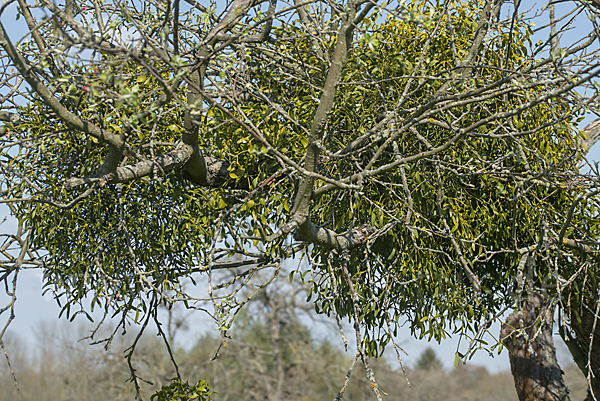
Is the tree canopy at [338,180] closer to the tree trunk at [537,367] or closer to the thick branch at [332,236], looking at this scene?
the thick branch at [332,236]

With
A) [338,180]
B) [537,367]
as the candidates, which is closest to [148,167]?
[338,180]

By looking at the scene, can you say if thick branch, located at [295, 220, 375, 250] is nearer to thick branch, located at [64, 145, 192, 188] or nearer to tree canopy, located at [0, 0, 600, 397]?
tree canopy, located at [0, 0, 600, 397]

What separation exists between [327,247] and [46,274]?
1.33 metres

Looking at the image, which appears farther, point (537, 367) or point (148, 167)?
point (537, 367)

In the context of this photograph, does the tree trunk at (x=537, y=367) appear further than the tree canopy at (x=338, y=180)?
Yes

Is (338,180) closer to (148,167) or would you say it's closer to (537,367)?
(148,167)

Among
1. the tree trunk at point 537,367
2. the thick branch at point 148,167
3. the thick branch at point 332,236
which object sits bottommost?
the tree trunk at point 537,367

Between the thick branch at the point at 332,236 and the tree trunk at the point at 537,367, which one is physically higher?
the thick branch at the point at 332,236

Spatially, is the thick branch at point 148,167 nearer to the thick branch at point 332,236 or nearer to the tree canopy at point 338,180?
the tree canopy at point 338,180

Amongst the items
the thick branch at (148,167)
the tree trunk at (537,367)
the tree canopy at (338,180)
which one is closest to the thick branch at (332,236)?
the tree canopy at (338,180)

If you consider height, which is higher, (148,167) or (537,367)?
(148,167)

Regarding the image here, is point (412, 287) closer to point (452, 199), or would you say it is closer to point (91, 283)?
point (452, 199)

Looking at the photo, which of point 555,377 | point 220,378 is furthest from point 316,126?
point 220,378

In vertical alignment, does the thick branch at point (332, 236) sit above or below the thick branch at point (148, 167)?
below
